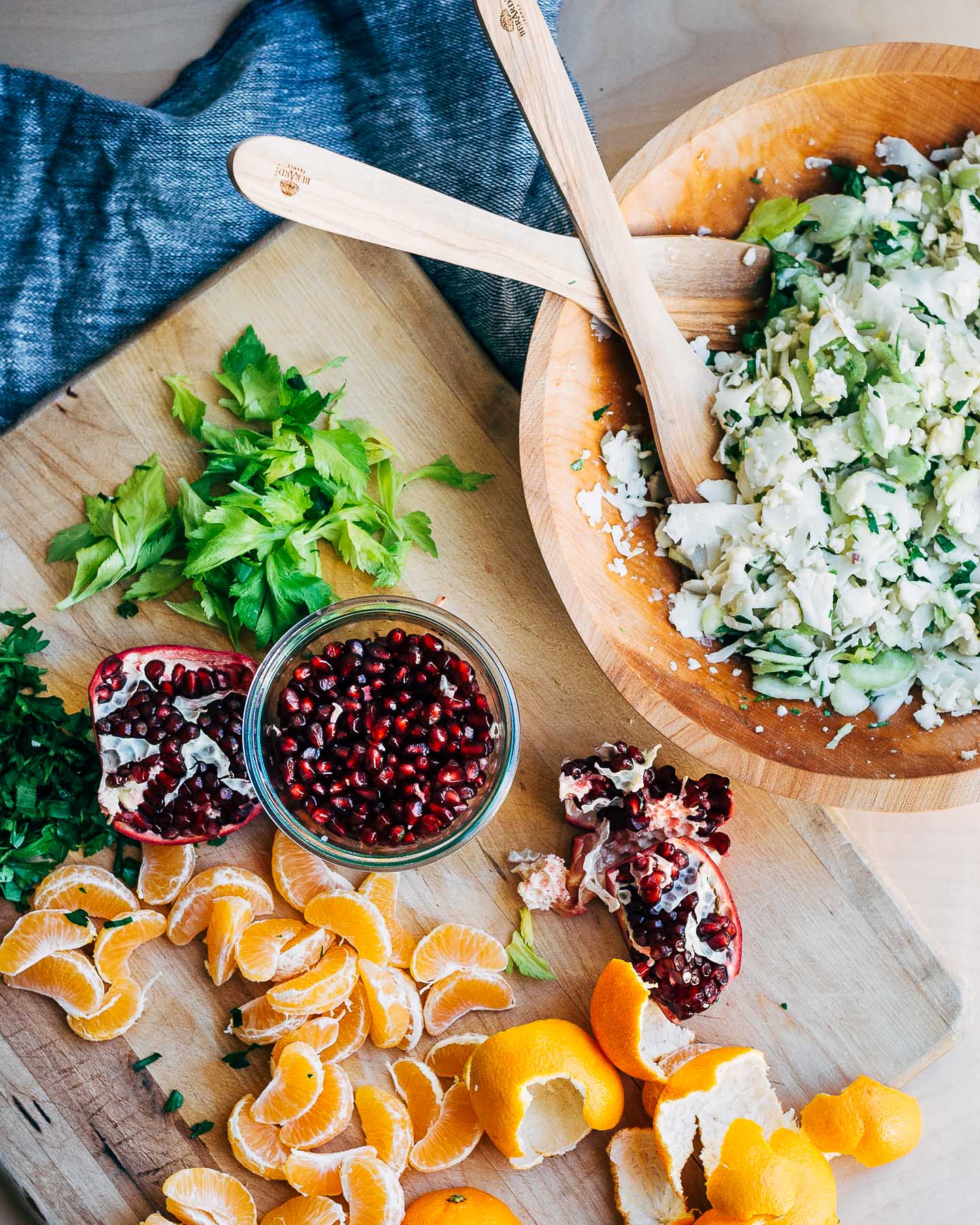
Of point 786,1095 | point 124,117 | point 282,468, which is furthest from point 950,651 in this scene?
point 124,117

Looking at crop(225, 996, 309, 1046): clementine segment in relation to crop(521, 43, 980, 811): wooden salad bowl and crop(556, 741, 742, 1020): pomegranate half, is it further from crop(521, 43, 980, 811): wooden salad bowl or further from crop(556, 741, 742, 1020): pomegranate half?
crop(521, 43, 980, 811): wooden salad bowl

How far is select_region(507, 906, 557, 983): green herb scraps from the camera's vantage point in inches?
83.3

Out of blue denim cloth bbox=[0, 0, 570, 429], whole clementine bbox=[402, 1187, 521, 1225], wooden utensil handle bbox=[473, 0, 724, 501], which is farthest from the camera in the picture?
blue denim cloth bbox=[0, 0, 570, 429]

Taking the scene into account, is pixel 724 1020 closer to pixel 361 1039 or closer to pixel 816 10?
pixel 361 1039

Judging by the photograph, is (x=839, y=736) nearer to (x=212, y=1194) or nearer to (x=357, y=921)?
(x=357, y=921)

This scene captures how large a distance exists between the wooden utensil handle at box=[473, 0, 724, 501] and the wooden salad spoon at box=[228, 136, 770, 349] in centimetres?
4

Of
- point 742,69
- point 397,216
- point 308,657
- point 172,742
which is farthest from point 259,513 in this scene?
point 742,69

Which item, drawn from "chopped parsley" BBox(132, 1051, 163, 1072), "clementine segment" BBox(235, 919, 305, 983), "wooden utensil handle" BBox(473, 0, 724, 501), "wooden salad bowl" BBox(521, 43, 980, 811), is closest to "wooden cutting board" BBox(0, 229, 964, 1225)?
"chopped parsley" BBox(132, 1051, 163, 1072)

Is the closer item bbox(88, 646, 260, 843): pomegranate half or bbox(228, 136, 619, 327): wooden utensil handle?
bbox(228, 136, 619, 327): wooden utensil handle

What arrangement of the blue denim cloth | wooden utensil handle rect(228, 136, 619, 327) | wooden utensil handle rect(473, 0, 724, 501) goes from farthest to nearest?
the blue denim cloth < wooden utensil handle rect(473, 0, 724, 501) < wooden utensil handle rect(228, 136, 619, 327)

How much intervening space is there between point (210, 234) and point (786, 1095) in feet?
7.07

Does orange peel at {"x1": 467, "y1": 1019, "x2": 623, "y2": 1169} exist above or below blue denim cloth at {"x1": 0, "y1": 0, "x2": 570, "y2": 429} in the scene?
below

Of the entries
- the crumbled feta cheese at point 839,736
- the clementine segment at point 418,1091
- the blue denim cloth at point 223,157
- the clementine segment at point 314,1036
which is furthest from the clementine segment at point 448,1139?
the blue denim cloth at point 223,157

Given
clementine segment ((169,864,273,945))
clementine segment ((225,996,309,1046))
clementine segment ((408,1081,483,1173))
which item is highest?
clementine segment ((169,864,273,945))
